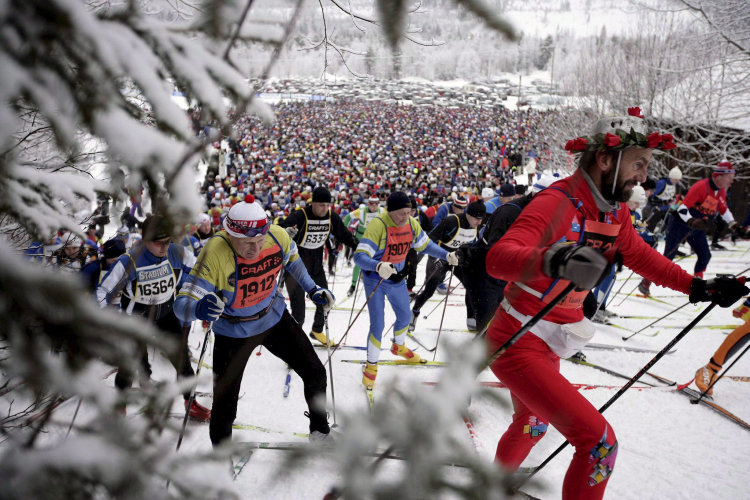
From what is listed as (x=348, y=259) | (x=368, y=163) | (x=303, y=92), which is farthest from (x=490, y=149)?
(x=348, y=259)

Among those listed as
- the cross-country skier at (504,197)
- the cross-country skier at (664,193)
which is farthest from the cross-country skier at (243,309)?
the cross-country skier at (664,193)

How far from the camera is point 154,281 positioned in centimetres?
361

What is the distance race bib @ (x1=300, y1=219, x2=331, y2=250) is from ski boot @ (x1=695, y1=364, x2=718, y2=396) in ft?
14.3

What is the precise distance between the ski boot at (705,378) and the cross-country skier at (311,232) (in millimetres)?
4239

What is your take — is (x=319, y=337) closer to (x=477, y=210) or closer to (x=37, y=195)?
(x=477, y=210)

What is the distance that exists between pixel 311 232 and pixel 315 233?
6 cm

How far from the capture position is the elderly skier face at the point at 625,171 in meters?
2.19

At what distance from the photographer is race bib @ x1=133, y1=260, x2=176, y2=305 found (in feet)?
12.0

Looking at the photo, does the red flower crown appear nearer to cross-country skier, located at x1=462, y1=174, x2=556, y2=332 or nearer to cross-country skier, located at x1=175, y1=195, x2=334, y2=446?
cross-country skier, located at x1=175, y1=195, x2=334, y2=446

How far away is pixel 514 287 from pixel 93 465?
199cm

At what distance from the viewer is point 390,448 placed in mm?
785

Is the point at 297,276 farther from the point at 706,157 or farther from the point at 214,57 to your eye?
the point at 706,157

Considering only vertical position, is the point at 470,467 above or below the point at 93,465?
below

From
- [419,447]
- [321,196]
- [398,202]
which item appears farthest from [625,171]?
[321,196]
